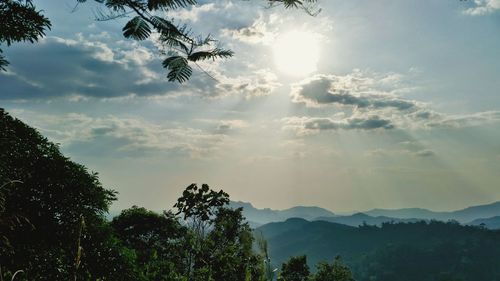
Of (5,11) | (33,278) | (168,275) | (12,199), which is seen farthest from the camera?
(168,275)

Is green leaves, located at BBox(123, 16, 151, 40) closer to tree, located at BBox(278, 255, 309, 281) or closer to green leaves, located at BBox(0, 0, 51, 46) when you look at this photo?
green leaves, located at BBox(0, 0, 51, 46)

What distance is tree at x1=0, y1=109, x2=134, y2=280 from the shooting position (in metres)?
8.26

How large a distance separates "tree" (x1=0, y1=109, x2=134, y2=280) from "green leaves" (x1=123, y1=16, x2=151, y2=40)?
20.9 feet

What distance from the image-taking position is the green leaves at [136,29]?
2.91 meters

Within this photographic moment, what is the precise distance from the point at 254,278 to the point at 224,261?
70.5 inches

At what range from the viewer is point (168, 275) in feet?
39.9

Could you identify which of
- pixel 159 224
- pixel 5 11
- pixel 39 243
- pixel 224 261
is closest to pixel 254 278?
pixel 224 261

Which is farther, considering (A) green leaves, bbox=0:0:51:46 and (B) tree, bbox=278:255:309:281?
(B) tree, bbox=278:255:309:281

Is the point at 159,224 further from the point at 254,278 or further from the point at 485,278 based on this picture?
the point at 485,278

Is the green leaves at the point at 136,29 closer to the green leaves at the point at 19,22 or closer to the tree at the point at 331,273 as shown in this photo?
the green leaves at the point at 19,22

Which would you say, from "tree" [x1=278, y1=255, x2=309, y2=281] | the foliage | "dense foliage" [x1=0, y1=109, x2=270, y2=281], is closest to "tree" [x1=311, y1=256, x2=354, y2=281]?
"tree" [x1=278, y1=255, x2=309, y2=281]

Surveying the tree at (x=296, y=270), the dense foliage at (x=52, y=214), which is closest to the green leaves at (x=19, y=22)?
the dense foliage at (x=52, y=214)

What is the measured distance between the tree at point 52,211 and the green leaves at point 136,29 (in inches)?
250

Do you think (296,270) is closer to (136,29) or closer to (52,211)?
(52,211)
